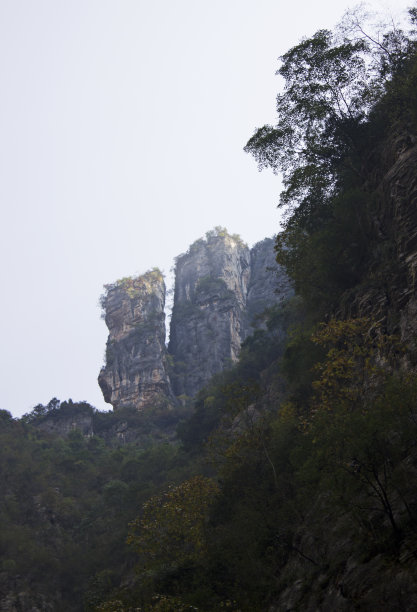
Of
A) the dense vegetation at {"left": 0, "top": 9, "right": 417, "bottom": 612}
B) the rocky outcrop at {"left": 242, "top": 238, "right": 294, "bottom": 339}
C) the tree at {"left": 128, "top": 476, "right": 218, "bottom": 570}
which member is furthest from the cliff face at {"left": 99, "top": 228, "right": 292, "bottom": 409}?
the tree at {"left": 128, "top": 476, "right": 218, "bottom": 570}

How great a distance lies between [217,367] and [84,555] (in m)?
45.5

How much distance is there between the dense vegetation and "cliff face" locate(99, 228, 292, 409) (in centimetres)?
3267

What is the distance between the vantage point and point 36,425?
6366cm

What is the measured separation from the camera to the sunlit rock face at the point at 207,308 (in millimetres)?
78125

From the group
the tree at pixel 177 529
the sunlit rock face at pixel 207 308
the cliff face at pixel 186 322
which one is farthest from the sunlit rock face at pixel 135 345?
the tree at pixel 177 529

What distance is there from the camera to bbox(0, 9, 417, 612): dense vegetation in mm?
10156

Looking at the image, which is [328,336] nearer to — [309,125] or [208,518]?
[208,518]

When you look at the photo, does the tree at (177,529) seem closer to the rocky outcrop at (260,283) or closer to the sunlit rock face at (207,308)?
the sunlit rock face at (207,308)

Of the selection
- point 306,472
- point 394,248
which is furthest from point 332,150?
point 306,472

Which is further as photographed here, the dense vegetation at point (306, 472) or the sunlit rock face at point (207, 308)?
the sunlit rock face at point (207, 308)

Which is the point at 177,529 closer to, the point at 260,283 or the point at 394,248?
the point at 394,248

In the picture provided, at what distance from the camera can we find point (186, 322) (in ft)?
281

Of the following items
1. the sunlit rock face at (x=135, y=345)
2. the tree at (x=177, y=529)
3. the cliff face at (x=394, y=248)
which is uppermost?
the sunlit rock face at (x=135, y=345)

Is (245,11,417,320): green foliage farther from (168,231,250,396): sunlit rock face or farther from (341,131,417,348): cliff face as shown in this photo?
(168,231,250,396): sunlit rock face
